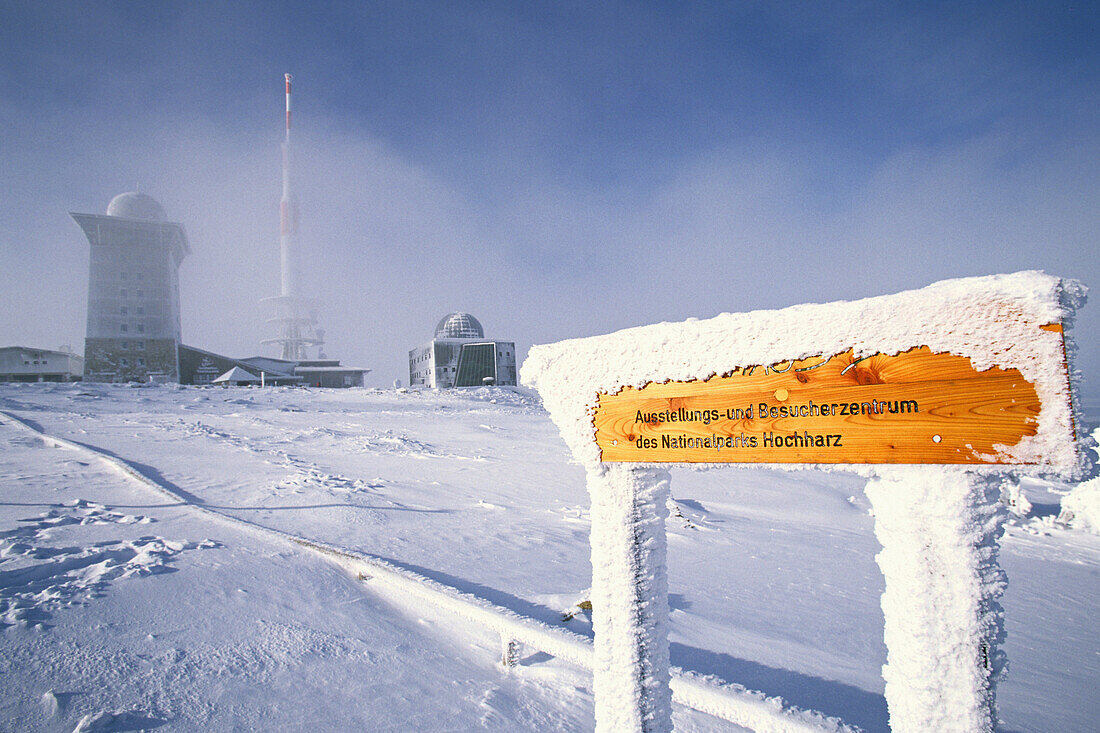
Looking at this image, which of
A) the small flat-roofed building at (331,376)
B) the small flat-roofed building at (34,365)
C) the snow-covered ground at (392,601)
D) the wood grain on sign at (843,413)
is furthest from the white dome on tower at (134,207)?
the wood grain on sign at (843,413)

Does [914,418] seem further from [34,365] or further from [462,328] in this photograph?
[34,365]

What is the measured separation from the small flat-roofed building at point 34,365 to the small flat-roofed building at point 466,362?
30.2 metres

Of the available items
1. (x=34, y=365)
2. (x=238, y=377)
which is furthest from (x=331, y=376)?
(x=34, y=365)

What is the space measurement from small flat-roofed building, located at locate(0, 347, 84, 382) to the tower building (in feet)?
13.7

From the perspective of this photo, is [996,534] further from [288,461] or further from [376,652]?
[288,461]

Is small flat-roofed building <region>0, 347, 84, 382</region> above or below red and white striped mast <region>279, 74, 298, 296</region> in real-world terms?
below

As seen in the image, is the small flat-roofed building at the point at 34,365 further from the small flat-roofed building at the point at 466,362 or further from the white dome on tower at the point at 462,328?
the white dome on tower at the point at 462,328

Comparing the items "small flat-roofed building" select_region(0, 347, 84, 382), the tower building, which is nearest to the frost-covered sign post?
the tower building

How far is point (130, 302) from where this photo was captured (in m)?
41.3

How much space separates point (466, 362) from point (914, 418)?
40.3 metres

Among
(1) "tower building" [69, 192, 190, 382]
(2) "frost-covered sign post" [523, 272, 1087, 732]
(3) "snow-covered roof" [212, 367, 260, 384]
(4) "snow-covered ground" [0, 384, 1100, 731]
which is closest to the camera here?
(2) "frost-covered sign post" [523, 272, 1087, 732]

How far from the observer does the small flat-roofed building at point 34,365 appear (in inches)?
1519

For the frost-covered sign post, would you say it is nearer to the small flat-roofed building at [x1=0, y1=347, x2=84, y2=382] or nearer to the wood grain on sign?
the wood grain on sign

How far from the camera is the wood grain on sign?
119 cm
